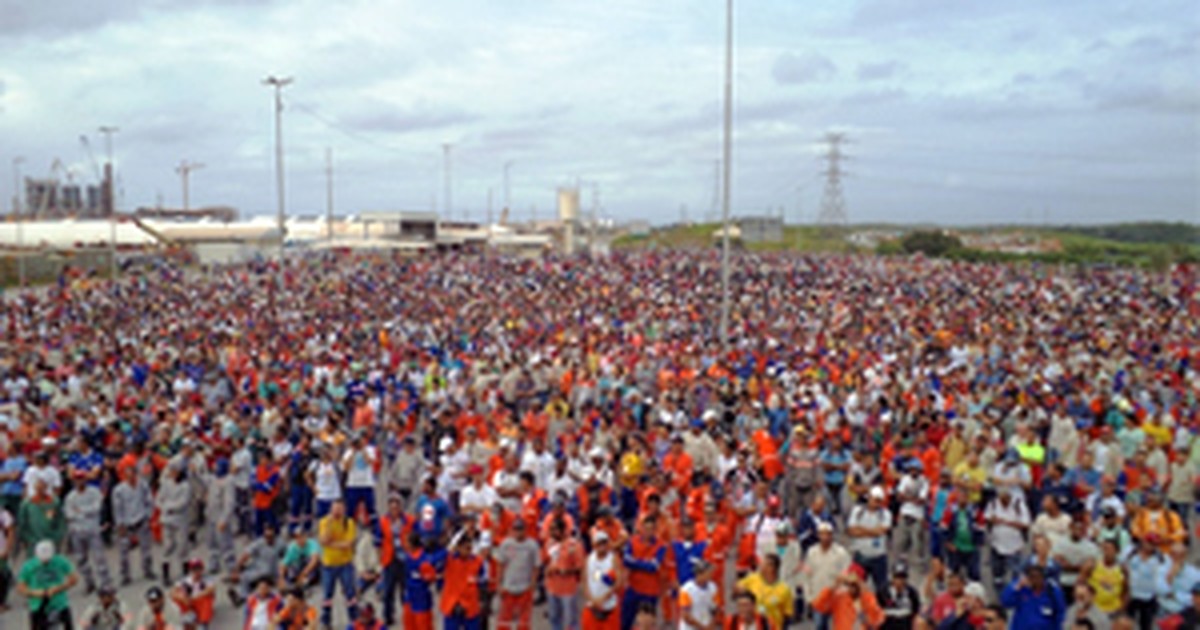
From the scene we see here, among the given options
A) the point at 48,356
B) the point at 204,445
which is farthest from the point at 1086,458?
the point at 48,356

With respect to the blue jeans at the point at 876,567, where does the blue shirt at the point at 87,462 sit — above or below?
above

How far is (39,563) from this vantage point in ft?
25.0

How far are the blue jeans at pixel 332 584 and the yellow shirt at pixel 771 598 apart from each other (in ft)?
12.4

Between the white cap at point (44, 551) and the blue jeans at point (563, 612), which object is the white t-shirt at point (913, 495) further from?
the white cap at point (44, 551)

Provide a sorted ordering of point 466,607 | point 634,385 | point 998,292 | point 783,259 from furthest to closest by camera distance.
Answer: point 783,259 < point 998,292 < point 634,385 < point 466,607

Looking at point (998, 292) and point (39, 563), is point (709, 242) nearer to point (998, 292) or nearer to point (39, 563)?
point (998, 292)

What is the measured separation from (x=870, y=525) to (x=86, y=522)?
303 inches

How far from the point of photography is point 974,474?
361 inches

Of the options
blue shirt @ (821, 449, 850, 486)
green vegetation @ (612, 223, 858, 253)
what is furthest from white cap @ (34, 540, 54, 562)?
green vegetation @ (612, 223, 858, 253)

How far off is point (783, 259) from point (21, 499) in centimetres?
4329

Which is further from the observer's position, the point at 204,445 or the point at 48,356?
the point at 48,356

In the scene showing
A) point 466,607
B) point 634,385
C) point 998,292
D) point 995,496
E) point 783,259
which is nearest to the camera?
point 466,607

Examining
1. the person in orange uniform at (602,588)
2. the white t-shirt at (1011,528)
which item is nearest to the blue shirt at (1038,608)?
the white t-shirt at (1011,528)

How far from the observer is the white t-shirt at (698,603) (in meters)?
6.58
